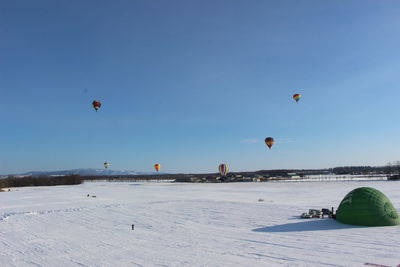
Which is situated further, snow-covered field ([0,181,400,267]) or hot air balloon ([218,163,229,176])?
hot air balloon ([218,163,229,176])

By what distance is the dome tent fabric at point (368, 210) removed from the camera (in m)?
10.9

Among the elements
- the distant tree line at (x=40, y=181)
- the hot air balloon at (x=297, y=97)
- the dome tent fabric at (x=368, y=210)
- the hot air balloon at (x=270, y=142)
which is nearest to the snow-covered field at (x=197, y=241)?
the dome tent fabric at (x=368, y=210)

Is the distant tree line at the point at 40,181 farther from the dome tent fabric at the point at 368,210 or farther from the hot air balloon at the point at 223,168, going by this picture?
the dome tent fabric at the point at 368,210

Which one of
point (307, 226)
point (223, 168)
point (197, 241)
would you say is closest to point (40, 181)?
point (223, 168)

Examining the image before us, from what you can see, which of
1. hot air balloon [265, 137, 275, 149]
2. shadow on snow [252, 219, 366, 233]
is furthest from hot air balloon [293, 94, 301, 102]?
shadow on snow [252, 219, 366, 233]

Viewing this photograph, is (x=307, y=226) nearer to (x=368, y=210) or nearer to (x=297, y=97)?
(x=368, y=210)

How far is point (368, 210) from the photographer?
1108cm

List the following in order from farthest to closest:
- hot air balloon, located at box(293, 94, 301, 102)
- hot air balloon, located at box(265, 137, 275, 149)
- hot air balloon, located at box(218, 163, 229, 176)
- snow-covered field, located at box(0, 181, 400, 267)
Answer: hot air balloon, located at box(218, 163, 229, 176)
hot air balloon, located at box(265, 137, 275, 149)
hot air balloon, located at box(293, 94, 301, 102)
snow-covered field, located at box(0, 181, 400, 267)

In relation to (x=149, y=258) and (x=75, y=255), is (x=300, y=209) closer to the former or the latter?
(x=149, y=258)

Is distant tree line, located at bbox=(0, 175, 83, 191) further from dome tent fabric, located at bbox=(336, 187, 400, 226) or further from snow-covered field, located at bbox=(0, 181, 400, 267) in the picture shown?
dome tent fabric, located at bbox=(336, 187, 400, 226)


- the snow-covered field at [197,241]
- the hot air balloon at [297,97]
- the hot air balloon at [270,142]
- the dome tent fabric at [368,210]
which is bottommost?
the snow-covered field at [197,241]

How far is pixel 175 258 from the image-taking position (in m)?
7.75

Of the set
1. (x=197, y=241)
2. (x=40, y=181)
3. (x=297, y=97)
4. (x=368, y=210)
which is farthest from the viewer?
(x=40, y=181)

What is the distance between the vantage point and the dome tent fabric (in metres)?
10.9
